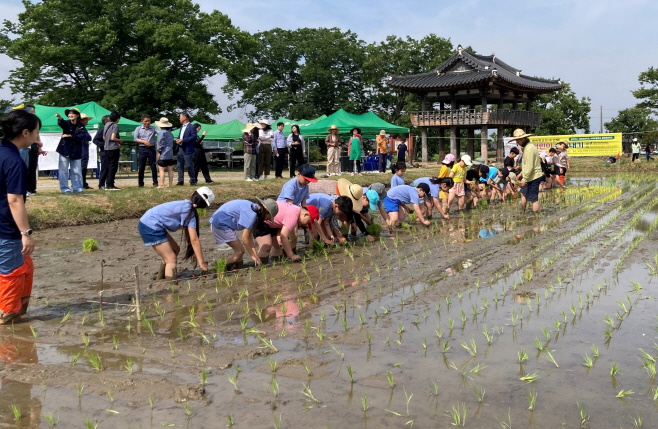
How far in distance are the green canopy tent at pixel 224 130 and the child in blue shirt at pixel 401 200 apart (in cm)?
1720

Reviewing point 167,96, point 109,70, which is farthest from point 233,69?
point 109,70

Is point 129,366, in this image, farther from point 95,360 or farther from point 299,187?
point 299,187

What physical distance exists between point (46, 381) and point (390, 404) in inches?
84.3

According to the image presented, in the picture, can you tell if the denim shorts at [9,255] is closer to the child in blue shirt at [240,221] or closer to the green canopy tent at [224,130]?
the child in blue shirt at [240,221]

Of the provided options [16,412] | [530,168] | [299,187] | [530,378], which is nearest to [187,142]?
[299,187]

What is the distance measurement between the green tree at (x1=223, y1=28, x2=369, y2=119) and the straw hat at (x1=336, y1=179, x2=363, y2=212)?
1120 inches

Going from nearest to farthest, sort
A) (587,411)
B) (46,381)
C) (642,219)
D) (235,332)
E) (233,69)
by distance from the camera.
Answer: (587,411), (46,381), (235,332), (642,219), (233,69)

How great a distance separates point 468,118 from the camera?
29312 mm

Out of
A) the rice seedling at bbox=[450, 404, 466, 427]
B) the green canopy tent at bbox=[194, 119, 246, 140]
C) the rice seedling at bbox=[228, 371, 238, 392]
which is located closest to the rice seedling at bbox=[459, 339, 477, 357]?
the rice seedling at bbox=[450, 404, 466, 427]

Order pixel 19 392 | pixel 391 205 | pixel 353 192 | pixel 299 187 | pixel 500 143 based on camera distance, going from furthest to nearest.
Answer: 1. pixel 500 143
2. pixel 391 205
3. pixel 353 192
4. pixel 299 187
5. pixel 19 392

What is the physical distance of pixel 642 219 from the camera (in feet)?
34.4

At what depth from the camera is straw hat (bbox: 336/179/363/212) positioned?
26.7ft

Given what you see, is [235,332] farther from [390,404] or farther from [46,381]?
[390,404]

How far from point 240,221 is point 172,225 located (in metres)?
0.72
